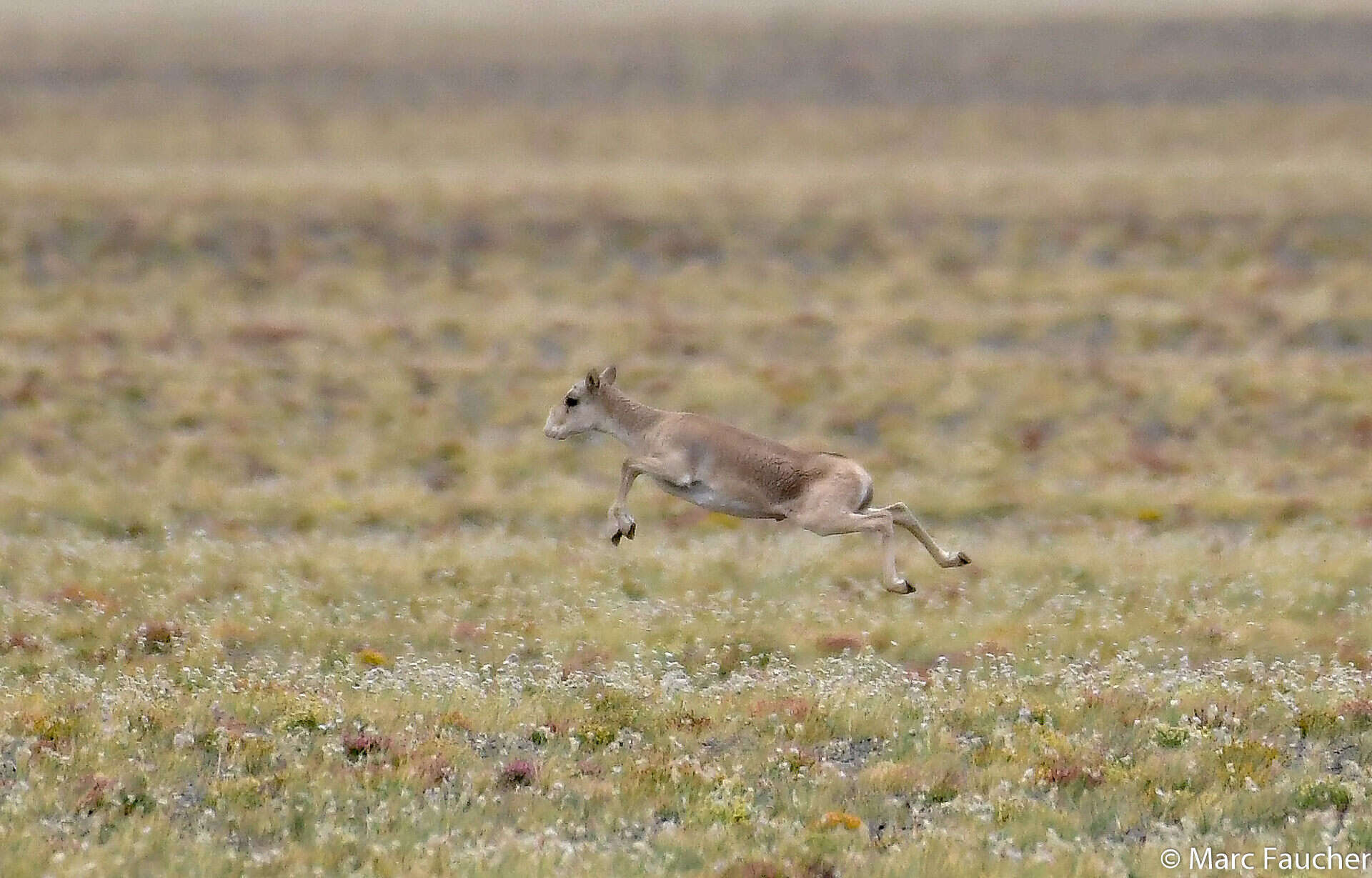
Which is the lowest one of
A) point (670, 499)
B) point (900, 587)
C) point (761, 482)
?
point (670, 499)

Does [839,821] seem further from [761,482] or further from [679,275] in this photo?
[679,275]

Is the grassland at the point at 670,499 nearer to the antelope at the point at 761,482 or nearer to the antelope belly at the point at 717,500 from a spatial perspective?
the antelope at the point at 761,482

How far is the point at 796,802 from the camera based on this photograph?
12.9m

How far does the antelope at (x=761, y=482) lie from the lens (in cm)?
1602

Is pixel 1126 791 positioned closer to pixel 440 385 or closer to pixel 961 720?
pixel 961 720

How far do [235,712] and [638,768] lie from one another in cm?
338

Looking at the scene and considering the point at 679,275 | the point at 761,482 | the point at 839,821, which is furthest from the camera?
the point at 679,275

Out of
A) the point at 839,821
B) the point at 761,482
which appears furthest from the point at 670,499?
the point at 839,821

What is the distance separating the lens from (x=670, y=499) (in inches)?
1150

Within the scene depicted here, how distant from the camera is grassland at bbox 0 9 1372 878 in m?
13.0

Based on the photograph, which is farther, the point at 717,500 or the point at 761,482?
the point at 717,500

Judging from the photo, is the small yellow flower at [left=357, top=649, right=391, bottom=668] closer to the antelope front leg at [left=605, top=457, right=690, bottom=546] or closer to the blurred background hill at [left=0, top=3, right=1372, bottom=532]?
the antelope front leg at [left=605, top=457, right=690, bottom=546]

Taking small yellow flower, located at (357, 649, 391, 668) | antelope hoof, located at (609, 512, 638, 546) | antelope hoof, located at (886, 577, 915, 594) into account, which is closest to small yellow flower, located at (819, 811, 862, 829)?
antelope hoof, located at (886, 577, 915, 594)

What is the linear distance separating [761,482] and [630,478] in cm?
118
